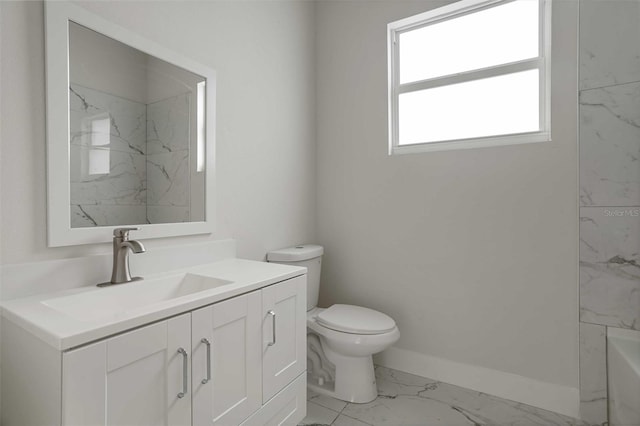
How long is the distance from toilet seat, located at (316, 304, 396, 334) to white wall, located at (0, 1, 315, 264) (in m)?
0.54

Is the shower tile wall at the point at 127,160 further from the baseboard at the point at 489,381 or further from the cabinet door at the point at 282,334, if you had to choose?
the baseboard at the point at 489,381

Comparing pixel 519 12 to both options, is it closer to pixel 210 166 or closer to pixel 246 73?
pixel 246 73

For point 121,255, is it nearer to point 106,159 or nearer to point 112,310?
point 112,310

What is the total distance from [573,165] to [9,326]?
2.35 meters

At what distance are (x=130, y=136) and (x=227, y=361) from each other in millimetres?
945

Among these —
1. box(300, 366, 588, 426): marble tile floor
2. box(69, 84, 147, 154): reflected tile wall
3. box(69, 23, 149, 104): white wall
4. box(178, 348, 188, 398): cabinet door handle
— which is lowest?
box(300, 366, 588, 426): marble tile floor

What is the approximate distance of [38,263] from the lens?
1.02 metres

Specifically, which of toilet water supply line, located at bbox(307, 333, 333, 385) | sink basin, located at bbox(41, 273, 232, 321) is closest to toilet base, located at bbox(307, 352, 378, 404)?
toilet water supply line, located at bbox(307, 333, 333, 385)

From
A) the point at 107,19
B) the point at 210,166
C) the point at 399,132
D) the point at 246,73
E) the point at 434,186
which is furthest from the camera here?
the point at 399,132

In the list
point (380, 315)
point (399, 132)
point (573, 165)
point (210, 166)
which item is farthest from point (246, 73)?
point (573, 165)

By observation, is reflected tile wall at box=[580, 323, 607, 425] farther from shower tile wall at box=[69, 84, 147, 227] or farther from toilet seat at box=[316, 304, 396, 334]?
shower tile wall at box=[69, 84, 147, 227]

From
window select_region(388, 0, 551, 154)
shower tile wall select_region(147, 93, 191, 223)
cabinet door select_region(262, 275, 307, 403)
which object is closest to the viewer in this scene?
cabinet door select_region(262, 275, 307, 403)

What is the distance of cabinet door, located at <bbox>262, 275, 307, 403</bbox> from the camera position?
126cm

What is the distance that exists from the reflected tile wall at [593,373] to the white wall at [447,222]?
0.07m
